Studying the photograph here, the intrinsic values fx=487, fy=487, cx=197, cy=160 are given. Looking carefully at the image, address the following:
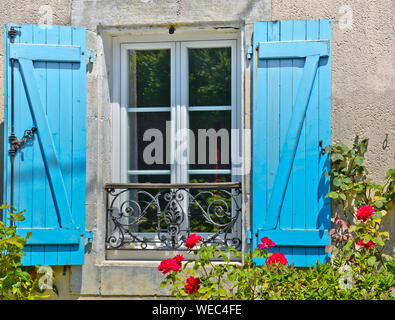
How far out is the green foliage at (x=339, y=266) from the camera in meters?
2.99

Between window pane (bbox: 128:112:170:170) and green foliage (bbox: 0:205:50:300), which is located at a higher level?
window pane (bbox: 128:112:170:170)

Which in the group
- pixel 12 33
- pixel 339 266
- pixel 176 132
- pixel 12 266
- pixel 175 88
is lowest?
pixel 12 266

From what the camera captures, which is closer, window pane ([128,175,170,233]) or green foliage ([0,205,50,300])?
green foliage ([0,205,50,300])

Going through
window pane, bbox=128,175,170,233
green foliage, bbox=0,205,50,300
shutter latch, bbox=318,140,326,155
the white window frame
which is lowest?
green foliage, bbox=0,205,50,300

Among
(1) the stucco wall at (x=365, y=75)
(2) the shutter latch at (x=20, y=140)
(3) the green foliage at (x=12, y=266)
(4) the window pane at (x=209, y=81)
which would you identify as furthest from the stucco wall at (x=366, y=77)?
(3) the green foliage at (x=12, y=266)

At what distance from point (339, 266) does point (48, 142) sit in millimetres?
2377

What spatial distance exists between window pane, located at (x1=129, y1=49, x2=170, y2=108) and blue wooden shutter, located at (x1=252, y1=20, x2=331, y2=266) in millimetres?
855

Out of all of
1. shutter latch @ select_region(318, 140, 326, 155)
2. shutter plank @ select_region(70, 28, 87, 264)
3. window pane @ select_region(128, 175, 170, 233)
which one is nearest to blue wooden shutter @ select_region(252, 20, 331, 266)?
shutter latch @ select_region(318, 140, 326, 155)

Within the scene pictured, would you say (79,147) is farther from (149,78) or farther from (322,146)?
(322,146)

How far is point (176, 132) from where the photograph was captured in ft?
13.8

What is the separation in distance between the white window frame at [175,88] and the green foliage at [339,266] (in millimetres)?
807

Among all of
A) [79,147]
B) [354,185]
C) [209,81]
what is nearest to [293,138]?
[354,185]

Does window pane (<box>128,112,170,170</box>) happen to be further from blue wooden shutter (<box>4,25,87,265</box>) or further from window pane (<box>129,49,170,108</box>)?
blue wooden shutter (<box>4,25,87,265</box>)

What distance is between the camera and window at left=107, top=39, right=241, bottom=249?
4121mm
